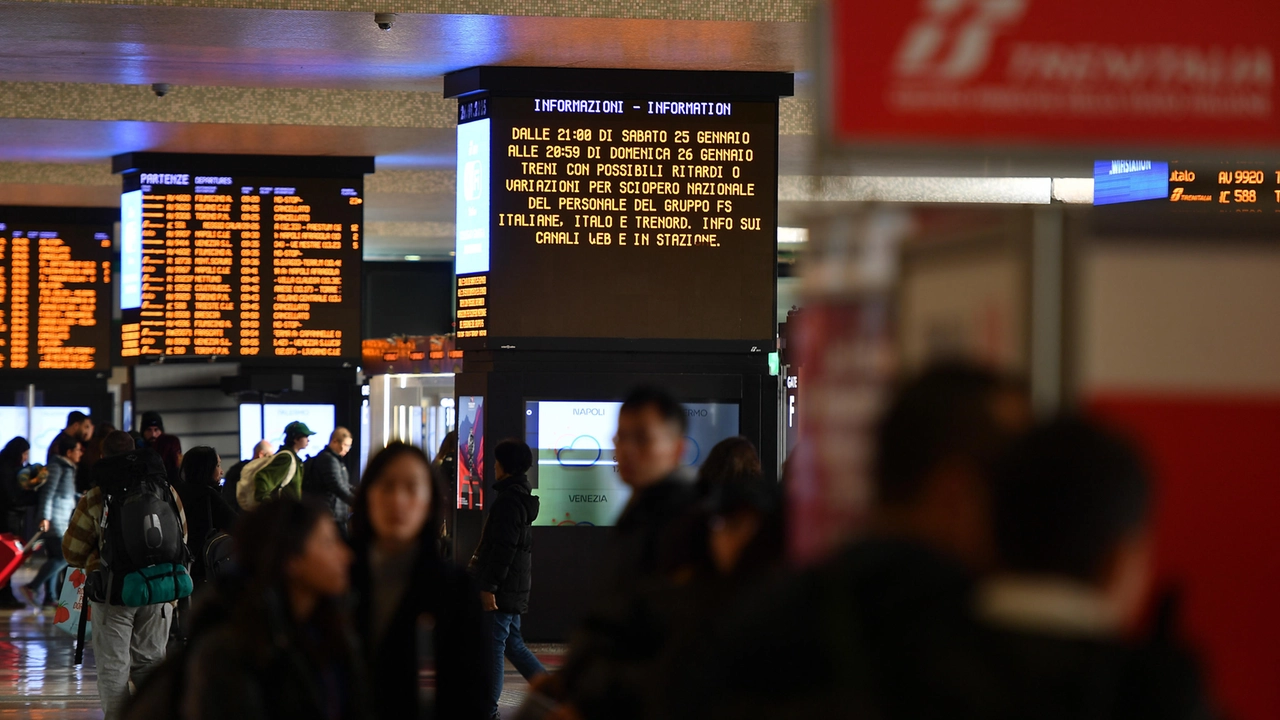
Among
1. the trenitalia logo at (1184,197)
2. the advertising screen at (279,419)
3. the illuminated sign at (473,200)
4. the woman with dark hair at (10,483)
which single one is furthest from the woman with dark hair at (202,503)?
the woman with dark hair at (10,483)

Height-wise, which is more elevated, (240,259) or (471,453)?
(240,259)

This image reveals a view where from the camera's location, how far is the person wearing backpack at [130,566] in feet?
23.6

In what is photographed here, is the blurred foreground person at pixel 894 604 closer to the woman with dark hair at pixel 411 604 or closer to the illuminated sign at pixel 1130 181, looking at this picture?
the woman with dark hair at pixel 411 604

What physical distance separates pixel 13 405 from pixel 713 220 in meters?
10.4

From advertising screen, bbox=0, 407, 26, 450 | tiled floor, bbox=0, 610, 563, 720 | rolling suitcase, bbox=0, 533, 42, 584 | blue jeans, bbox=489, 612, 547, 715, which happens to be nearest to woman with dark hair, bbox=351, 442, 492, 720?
blue jeans, bbox=489, 612, 547, 715

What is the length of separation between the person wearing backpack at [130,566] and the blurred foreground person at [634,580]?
4.12 m

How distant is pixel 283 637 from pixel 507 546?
432 cm

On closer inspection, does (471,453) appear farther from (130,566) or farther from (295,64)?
(130,566)

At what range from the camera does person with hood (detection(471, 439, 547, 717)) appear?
24.4 feet

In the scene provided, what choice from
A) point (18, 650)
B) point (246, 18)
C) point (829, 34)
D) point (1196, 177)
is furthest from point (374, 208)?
point (829, 34)

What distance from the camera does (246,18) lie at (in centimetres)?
820

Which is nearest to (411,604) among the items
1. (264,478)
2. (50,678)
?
(264,478)

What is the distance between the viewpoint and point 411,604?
3.54m

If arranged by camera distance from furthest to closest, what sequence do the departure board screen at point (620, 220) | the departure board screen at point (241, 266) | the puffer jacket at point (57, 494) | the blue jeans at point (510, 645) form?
the puffer jacket at point (57, 494)
the departure board screen at point (241, 266)
the departure board screen at point (620, 220)
the blue jeans at point (510, 645)
